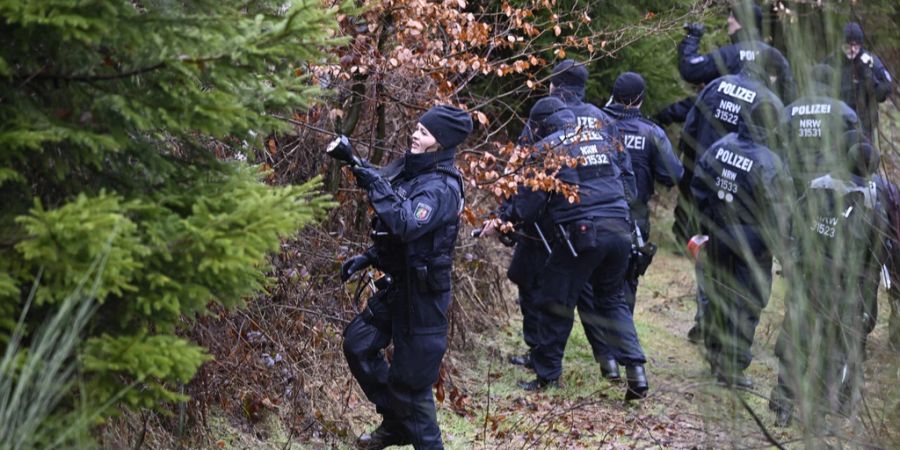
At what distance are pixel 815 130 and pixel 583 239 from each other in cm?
405

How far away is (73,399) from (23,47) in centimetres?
111

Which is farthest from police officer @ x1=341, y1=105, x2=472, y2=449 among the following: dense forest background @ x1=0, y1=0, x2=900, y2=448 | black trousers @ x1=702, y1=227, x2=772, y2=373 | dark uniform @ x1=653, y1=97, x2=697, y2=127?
dark uniform @ x1=653, y1=97, x2=697, y2=127

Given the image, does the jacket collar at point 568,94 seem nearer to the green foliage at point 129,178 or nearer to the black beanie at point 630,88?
the black beanie at point 630,88

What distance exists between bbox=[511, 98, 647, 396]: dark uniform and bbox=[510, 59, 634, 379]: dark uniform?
0.51 feet

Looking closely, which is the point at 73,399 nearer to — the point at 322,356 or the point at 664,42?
the point at 322,356

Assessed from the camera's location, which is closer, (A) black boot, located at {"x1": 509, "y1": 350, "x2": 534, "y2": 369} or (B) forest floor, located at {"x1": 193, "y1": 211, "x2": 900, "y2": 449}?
(B) forest floor, located at {"x1": 193, "y1": 211, "x2": 900, "y2": 449}

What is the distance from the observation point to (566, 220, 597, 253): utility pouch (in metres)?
8.23

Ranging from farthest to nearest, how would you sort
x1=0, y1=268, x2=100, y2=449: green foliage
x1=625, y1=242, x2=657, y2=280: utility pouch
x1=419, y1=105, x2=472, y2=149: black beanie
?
x1=625, y1=242, x2=657, y2=280: utility pouch < x1=419, y1=105, x2=472, y2=149: black beanie < x1=0, y1=268, x2=100, y2=449: green foliage

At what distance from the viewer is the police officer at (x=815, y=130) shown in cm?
359

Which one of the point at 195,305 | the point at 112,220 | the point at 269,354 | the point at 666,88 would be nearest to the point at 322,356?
the point at 269,354

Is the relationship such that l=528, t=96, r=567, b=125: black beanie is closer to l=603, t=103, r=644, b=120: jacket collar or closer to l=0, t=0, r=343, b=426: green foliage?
l=603, t=103, r=644, b=120: jacket collar

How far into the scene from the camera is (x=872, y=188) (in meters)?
4.47

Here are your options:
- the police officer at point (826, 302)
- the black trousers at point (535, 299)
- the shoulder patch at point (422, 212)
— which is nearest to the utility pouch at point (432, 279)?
the shoulder patch at point (422, 212)

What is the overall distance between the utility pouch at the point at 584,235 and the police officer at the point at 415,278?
2.43m
